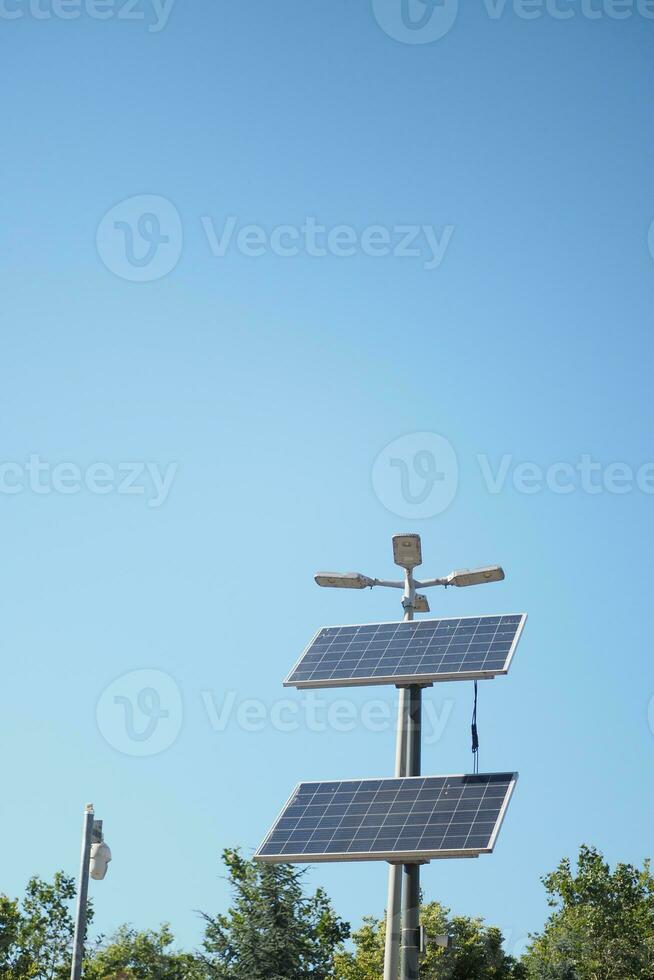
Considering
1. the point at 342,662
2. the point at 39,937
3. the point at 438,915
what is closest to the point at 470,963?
the point at 438,915

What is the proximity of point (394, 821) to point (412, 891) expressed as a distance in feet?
3.16

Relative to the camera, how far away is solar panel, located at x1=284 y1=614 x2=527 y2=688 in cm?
1798

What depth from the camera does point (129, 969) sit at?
6119cm

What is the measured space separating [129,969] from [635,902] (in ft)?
82.5

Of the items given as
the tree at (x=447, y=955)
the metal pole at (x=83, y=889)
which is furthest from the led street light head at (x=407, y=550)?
the tree at (x=447, y=955)

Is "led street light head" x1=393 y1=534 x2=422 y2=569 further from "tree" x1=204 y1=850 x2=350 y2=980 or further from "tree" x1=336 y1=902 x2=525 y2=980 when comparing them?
"tree" x1=336 y1=902 x2=525 y2=980

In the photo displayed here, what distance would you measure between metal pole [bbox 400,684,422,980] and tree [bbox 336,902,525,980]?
27661mm

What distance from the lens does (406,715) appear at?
1819cm

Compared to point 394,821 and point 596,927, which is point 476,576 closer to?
point 394,821

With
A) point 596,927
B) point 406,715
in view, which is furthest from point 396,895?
point 596,927

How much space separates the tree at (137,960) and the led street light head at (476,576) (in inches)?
1463

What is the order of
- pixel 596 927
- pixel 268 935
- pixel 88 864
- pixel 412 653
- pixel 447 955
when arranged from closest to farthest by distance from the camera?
pixel 88 864, pixel 412 653, pixel 268 935, pixel 447 955, pixel 596 927

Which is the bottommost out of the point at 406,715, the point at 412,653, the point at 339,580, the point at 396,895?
the point at 396,895

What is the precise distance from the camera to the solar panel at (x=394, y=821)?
16141 mm
